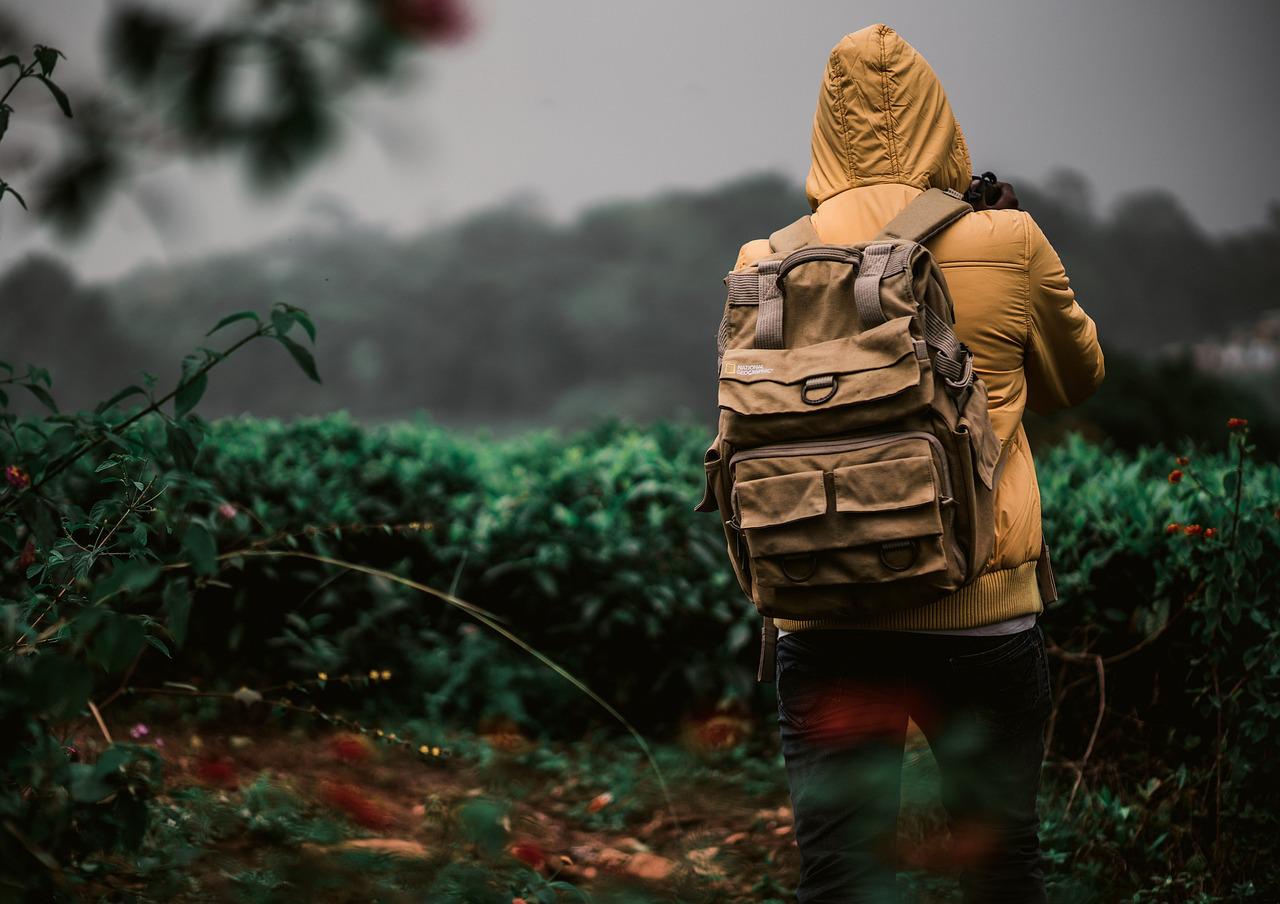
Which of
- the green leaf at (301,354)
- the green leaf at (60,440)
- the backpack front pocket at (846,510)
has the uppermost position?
the green leaf at (301,354)

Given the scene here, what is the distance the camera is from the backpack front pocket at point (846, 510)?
1695 millimetres

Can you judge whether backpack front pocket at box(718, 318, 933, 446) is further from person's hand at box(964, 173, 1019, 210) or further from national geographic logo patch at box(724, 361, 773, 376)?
person's hand at box(964, 173, 1019, 210)

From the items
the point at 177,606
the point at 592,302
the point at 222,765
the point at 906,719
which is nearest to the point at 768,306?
the point at 906,719

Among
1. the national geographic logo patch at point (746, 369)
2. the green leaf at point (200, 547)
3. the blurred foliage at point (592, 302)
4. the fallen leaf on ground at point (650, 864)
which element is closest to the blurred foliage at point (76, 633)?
the green leaf at point (200, 547)

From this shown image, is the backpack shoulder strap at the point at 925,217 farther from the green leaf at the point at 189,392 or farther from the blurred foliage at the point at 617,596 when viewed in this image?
the blurred foliage at the point at 617,596

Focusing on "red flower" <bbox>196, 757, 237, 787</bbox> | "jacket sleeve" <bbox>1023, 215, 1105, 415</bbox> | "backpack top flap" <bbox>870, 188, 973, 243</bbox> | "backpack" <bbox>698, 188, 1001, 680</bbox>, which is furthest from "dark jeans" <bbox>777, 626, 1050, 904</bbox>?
"red flower" <bbox>196, 757, 237, 787</bbox>

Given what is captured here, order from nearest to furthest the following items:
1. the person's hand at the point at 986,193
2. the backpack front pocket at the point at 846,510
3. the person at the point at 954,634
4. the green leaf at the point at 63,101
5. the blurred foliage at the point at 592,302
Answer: the green leaf at the point at 63,101
the backpack front pocket at the point at 846,510
the person at the point at 954,634
the person's hand at the point at 986,193
the blurred foliage at the point at 592,302

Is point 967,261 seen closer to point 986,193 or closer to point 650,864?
point 986,193

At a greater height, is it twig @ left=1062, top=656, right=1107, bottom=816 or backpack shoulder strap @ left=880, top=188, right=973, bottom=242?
backpack shoulder strap @ left=880, top=188, right=973, bottom=242

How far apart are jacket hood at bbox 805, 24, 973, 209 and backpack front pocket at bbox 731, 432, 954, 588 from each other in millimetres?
544

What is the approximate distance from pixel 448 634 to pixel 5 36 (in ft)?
11.5

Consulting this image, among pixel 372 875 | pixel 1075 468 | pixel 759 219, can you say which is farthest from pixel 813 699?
pixel 759 219

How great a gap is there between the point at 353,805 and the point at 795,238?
47.1 inches

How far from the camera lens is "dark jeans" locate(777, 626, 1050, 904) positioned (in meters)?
1.77
